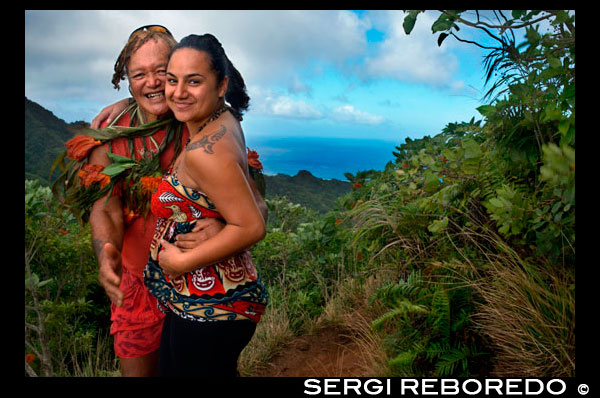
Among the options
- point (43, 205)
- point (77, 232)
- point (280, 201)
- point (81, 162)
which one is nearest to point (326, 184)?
point (280, 201)

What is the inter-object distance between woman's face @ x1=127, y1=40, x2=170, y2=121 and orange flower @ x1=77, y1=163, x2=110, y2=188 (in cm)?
50

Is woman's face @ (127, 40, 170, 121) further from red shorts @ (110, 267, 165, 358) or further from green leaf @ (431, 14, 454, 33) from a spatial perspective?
green leaf @ (431, 14, 454, 33)

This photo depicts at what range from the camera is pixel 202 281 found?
8.55 feet

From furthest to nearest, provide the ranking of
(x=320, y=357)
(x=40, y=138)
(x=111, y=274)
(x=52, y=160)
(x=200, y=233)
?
(x=40, y=138) < (x=320, y=357) < (x=52, y=160) < (x=111, y=274) < (x=200, y=233)

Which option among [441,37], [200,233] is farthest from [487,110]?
[200,233]

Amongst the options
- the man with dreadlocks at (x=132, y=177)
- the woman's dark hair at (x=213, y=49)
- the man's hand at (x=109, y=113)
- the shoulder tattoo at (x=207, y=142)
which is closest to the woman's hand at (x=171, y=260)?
the man with dreadlocks at (x=132, y=177)

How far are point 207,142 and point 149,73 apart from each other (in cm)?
77

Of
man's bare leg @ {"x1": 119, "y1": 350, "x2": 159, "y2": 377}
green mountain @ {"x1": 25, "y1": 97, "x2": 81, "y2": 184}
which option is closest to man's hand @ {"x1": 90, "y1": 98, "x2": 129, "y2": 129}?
man's bare leg @ {"x1": 119, "y1": 350, "x2": 159, "y2": 377}

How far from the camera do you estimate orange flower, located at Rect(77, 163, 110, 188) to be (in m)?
3.04

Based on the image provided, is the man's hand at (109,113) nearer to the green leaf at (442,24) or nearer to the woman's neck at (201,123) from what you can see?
the woman's neck at (201,123)

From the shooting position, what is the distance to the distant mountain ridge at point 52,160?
5.18 metres

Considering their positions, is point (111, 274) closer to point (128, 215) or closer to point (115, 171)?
point (128, 215)

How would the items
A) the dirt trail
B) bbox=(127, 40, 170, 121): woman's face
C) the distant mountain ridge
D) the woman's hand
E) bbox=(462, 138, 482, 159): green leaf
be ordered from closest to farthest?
1. the woman's hand
2. bbox=(127, 40, 170, 121): woman's face
3. bbox=(462, 138, 482, 159): green leaf
4. the dirt trail
5. the distant mountain ridge

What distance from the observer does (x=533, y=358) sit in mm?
2914
